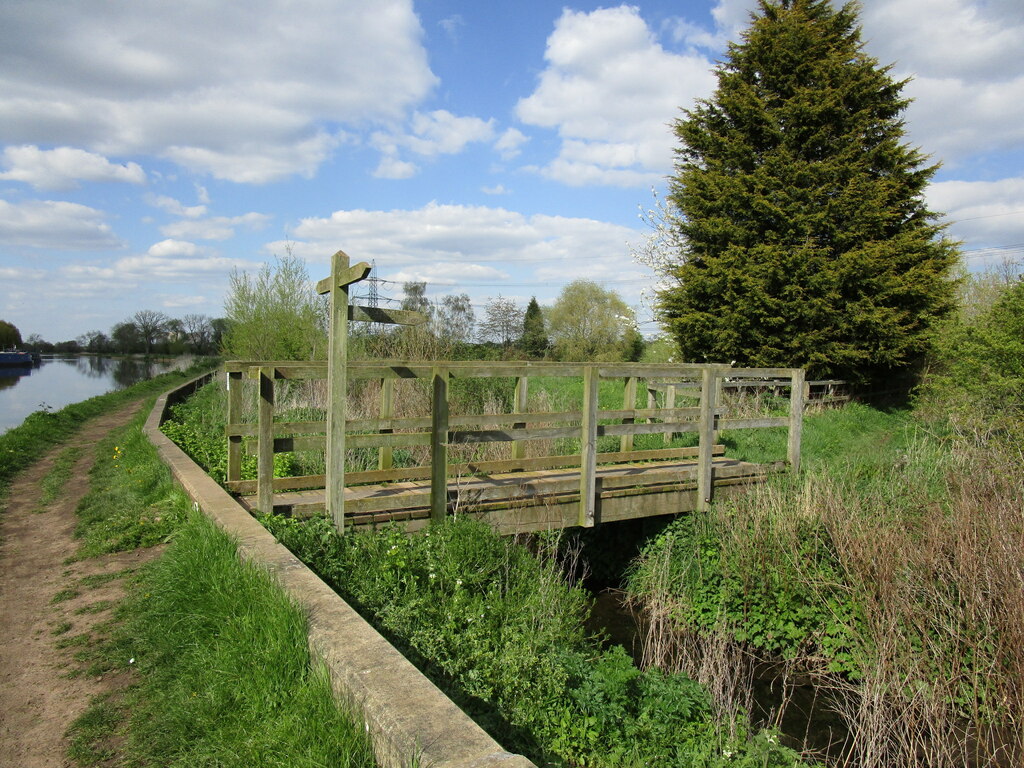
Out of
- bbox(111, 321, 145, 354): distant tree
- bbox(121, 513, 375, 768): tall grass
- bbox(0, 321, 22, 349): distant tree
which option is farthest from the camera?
bbox(0, 321, 22, 349): distant tree

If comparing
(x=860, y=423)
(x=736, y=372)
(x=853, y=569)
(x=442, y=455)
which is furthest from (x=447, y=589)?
(x=860, y=423)

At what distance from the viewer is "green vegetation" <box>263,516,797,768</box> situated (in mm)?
3527

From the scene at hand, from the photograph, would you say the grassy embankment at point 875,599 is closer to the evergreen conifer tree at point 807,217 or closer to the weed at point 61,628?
the weed at point 61,628

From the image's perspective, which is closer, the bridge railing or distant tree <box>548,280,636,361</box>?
the bridge railing

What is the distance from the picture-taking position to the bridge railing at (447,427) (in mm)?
5879

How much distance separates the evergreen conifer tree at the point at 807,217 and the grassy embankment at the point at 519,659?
43.0 feet

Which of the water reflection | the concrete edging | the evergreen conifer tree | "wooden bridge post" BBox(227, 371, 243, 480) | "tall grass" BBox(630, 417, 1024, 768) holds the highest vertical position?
the evergreen conifer tree

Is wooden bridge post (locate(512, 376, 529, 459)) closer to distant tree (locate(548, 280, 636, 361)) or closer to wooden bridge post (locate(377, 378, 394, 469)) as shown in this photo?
wooden bridge post (locate(377, 378, 394, 469))

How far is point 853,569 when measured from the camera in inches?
260

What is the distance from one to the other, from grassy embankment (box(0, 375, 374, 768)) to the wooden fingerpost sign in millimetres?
972

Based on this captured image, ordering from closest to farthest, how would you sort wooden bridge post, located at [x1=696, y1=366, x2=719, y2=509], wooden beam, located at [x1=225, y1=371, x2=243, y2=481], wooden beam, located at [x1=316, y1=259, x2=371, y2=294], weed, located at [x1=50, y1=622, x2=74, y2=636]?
1. weed, located at [x1=50, y1=622, x2=74, y2=636]
2. wooden beam, located at [x1=316, y1=259, x2=371, y2=294]
3. wooden beam, located at [x1=225, y1=371, x2=243, y2=481]
4. wooden bridge post, located at [x1=696, y1=366, x2=719, y2=509]

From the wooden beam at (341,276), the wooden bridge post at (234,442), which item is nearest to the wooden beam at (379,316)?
the wooden beam at (341,276)

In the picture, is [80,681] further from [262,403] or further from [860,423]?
[860,423]

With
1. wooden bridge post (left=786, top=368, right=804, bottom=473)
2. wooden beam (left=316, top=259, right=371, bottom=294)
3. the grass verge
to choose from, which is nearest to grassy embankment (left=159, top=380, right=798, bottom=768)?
the grass verge
